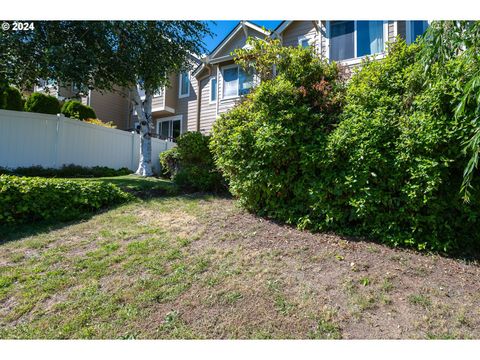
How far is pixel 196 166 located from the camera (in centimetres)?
754

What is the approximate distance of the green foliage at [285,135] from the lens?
4508mm

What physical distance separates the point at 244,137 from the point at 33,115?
8.27 meters

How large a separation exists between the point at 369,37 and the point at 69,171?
1080 centimetres

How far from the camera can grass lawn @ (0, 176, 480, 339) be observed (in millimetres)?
2582

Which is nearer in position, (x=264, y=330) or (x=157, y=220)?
(x=264, y=330)

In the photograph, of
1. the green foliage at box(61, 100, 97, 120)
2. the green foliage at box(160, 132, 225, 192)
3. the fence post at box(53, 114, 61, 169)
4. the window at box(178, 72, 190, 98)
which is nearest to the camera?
the green foliage at box(160, 132, 225, 192)

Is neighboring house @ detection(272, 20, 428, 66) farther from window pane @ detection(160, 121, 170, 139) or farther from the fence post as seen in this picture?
window pane @ detection(160, 121, 170, 139)

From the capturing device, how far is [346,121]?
421 centimetres

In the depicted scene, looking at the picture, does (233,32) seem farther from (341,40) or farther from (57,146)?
(57,146)

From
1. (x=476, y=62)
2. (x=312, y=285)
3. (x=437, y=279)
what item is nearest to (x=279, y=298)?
(x=312, y=285)

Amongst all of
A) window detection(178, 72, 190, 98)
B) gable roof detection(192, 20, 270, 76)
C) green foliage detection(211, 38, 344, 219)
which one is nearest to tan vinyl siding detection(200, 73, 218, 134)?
gable roof detection(192, 20, 270, 76)

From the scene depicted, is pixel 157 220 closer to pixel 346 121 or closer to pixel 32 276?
pixel 32 276

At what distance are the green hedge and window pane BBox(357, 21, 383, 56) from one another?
5308 millimetres

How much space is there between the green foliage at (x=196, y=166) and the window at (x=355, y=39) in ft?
18.5
